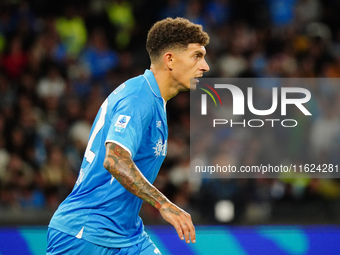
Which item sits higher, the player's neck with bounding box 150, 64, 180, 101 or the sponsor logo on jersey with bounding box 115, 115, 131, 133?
the player's neck with bounding box 150, 64, 180, 101

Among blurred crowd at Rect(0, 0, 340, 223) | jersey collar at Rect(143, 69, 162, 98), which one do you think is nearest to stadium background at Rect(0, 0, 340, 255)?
blurred crowd at Rect(0, 0, 340, 223)

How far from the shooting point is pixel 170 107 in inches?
361

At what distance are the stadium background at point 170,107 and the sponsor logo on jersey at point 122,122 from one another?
277 cm

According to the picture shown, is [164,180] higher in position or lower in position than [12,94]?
lower

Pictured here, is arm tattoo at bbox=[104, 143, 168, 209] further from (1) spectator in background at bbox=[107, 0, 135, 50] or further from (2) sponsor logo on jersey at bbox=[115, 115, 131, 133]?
(1) spectator in background at bbox=[107, 0, 135, 50]

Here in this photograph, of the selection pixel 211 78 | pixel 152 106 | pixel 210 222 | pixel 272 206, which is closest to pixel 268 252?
pixel 210 222

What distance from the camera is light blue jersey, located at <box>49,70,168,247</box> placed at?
10.6 feet

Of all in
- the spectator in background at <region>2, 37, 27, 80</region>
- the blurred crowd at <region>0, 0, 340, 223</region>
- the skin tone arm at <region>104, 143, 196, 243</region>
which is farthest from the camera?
the spectator in background at <region>2, 37, 27, 80</region>

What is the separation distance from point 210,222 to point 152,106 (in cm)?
287

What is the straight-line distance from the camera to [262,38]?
10109 mm

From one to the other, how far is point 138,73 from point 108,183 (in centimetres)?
658

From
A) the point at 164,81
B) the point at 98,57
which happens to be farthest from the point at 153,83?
the point at 98,57

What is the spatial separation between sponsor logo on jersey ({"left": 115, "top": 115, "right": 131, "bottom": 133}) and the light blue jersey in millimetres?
156

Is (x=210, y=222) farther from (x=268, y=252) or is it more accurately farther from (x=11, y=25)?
→ (x=11, y=25)
